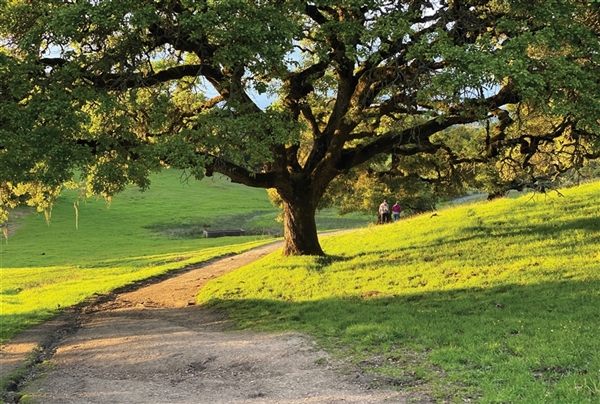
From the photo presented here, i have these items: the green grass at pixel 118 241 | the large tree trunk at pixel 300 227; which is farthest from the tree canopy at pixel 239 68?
the large tree trunk at pixel 300 227

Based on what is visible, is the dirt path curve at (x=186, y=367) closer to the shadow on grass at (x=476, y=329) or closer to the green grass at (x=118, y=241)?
the shadow on grass at (x=476, y=329)

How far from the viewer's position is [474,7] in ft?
41.3

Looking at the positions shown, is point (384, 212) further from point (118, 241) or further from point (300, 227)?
point (118, 241)

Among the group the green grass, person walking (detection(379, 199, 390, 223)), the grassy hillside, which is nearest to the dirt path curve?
the grassy hillside

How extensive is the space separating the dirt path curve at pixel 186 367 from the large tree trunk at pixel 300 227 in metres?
5.49

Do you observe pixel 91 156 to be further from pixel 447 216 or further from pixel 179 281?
pixel 447 216

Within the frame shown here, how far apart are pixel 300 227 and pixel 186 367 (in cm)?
1011

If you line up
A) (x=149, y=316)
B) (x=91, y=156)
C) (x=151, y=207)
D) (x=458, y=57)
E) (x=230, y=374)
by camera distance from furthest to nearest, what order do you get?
(x=151, y=207)
(x=149, y=316)
(x=91, y=156)
(x=458, y=57)
(x=230, y=374)

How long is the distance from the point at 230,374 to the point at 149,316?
6808 millimetres

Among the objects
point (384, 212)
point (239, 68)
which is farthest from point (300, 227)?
point (384, 212)

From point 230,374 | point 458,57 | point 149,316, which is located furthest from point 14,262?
point 458,57

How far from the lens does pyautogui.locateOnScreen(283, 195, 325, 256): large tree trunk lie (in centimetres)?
1811

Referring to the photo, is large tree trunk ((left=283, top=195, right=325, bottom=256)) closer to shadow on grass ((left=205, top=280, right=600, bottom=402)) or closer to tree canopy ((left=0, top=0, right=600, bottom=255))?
tree canopy ((left=0, top=0, right=600, bottom=255))

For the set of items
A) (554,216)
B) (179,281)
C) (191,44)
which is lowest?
(179,281)
